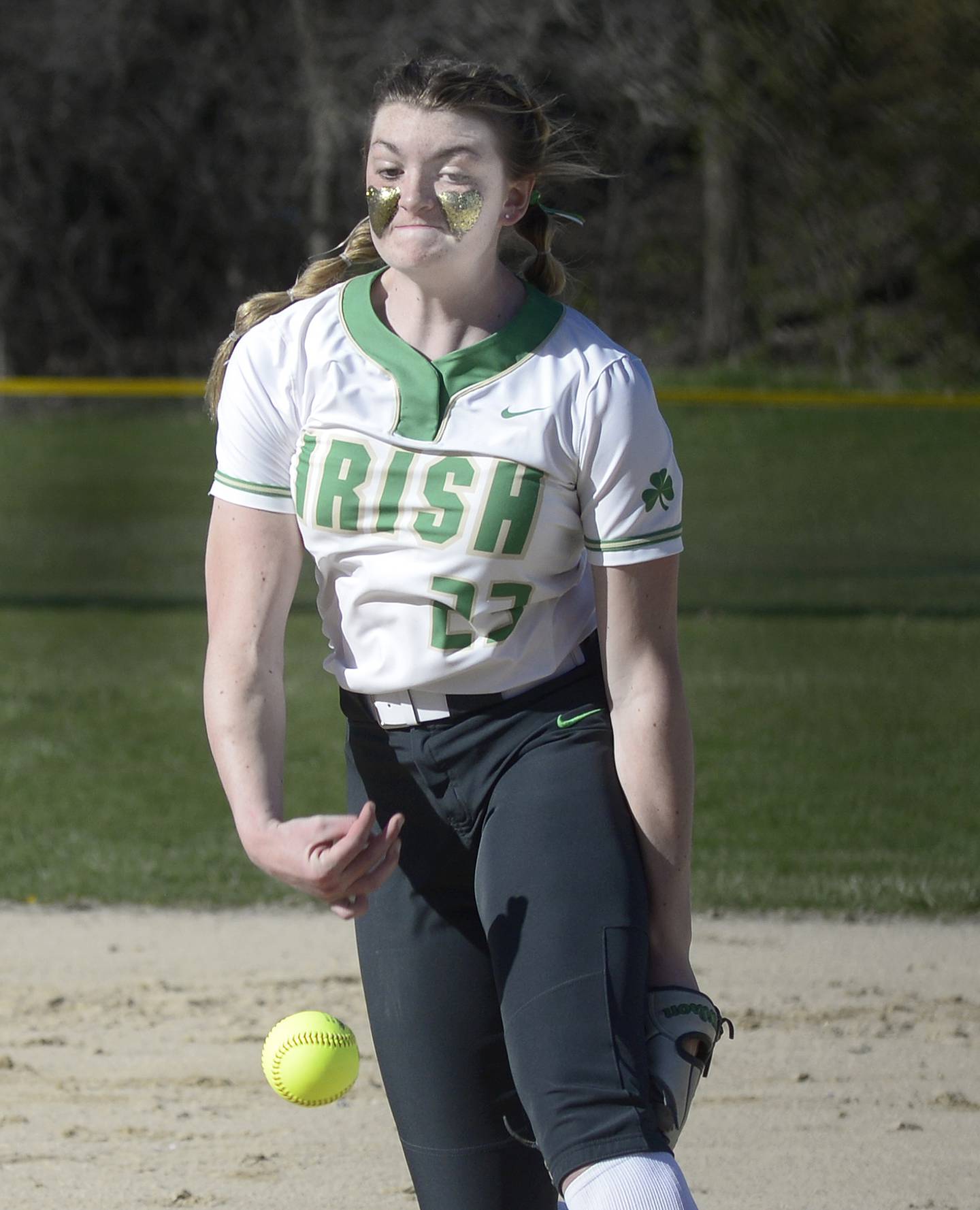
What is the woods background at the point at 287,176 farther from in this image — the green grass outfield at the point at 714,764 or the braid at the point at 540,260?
the braid at the point at 540,260

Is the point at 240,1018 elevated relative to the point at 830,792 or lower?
elevated

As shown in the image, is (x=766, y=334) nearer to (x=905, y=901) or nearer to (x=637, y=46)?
(x=637, y=46)

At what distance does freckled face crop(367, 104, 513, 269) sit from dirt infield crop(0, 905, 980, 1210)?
215 cm

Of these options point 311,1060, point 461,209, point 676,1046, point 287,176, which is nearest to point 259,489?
point 461,209

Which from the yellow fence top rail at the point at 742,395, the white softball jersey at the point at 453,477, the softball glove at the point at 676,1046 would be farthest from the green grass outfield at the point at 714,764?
the white softball jersey at the point at 453,477

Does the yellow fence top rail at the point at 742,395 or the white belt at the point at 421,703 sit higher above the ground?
the white belt at the point at 421,703

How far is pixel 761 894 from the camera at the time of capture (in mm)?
5945

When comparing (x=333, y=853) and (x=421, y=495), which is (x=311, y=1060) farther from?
(x=421, y=495)

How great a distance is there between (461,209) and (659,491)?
0.46m

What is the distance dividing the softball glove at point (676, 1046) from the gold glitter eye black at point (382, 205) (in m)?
1.08

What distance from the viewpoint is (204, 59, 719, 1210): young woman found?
224 centimetres

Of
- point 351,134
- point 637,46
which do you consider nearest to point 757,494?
point 637,46

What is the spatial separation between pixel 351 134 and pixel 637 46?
5.46 m

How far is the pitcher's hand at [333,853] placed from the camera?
2127mm
